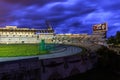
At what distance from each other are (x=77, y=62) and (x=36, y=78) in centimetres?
1284

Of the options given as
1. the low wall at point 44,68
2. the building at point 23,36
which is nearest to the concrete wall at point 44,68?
the low wall at point 44,68

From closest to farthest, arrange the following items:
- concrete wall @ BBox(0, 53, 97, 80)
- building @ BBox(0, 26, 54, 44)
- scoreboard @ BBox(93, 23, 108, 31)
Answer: concrete wall @ BBox(0, 53, 97, 80)
building @ BBox(0, 26, 54, 44)
scoreboard @ BBox(93, 23, 108, 31)

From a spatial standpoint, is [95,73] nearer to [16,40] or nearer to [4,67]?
[4,67]

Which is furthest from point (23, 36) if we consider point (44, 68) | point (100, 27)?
point (44, 68)

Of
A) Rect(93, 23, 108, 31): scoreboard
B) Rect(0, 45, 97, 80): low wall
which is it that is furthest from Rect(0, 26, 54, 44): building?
Rect(0, 45, 97, 80): low wall

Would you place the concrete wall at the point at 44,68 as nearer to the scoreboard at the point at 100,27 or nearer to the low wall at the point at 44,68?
the low wall at the point at 44,68

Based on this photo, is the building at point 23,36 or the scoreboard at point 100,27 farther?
the scoreboard at point 100,27

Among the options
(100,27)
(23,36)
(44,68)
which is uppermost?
(100,27)

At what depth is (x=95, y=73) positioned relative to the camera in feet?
166

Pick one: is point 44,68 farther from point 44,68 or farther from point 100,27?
point 100,27

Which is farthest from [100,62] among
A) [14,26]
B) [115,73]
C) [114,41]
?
[14,26]

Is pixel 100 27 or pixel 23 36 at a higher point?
pixel 100 27

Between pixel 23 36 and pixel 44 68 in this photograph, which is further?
pixel 23 36

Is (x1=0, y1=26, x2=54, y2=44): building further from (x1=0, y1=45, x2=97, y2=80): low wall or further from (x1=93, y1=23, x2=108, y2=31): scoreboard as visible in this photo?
(x1=0, y1=45, x2=97, y2=80): low wall
